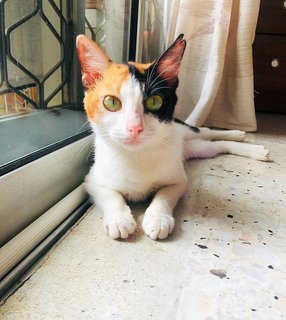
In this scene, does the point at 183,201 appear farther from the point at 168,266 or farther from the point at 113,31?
the point at 113,31

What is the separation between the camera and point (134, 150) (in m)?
0.75

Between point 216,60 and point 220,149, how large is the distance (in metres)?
0.41

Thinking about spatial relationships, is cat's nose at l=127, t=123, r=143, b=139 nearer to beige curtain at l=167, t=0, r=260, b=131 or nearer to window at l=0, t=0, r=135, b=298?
window at l=0, t=0, r=135, b=298

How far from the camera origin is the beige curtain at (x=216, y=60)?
55.7 inches

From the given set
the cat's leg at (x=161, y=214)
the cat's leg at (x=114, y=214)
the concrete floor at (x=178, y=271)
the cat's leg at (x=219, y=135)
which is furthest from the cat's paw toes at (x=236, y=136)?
the cat's leg at (x=114, y=214)

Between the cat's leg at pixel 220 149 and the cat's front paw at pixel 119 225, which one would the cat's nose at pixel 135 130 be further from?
the cat's leg at pixel 220 149

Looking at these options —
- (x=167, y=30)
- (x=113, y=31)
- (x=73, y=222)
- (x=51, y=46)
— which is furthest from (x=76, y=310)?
(x=167, y=30)

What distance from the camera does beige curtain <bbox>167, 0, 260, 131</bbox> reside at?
4.65 ft

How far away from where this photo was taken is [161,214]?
2.34ft

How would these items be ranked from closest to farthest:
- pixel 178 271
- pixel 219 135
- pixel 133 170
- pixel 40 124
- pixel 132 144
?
pixel 178 271 < pixel 132 144 < pixel 133 170 < pixel 40 124 < pixel 219 135

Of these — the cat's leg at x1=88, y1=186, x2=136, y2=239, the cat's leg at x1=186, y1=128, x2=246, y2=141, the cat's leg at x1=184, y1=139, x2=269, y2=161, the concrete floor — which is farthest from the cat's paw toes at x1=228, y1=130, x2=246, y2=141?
the cat's leg at x1=88, y1=186, x2=136, y2=239

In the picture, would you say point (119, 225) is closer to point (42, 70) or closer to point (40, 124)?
point (40, 124)

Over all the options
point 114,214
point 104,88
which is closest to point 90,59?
point 104,88

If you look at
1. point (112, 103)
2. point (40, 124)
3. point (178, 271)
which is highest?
point (112, 103)
